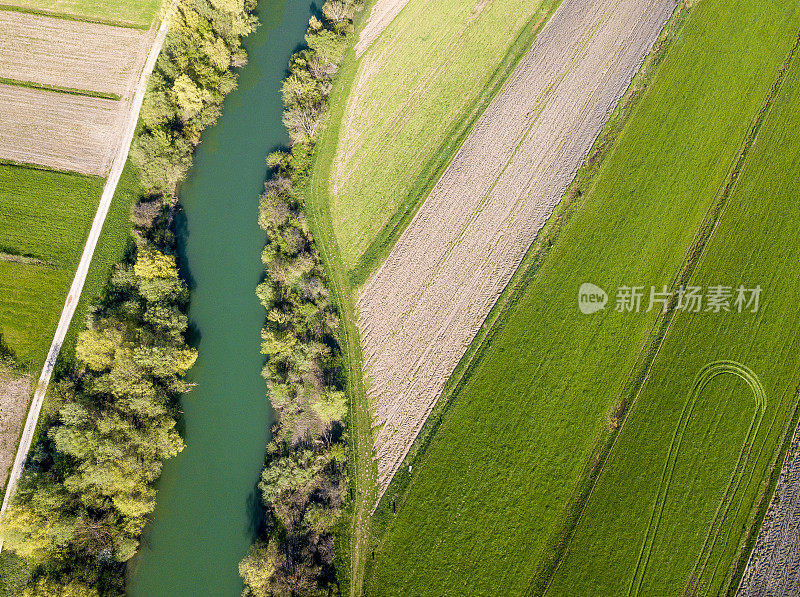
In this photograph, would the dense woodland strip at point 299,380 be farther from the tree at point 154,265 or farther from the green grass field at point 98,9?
the green grass field at point 98,9

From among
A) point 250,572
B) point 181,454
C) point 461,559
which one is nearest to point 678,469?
point 461,559

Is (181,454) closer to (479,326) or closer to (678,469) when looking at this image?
(479,326)

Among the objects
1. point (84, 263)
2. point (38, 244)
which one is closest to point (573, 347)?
point (84, 263)

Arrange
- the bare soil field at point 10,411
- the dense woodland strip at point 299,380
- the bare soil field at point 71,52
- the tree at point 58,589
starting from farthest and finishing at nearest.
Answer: the bare soil field at point 71,52
the bare soil field at point 10,411
the dense woodland strip at point 299,380
the tree at point 58,589

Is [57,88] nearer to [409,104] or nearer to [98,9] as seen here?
[98,9]

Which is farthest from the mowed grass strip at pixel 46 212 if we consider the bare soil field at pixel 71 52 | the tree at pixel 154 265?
the bare soil field at pixel 71 52

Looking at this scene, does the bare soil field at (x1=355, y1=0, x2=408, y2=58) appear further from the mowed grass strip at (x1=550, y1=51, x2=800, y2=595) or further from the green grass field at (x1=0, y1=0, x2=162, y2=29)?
the mowed grass strip at (x1=550, y1=51, x2=800, y2=595)
